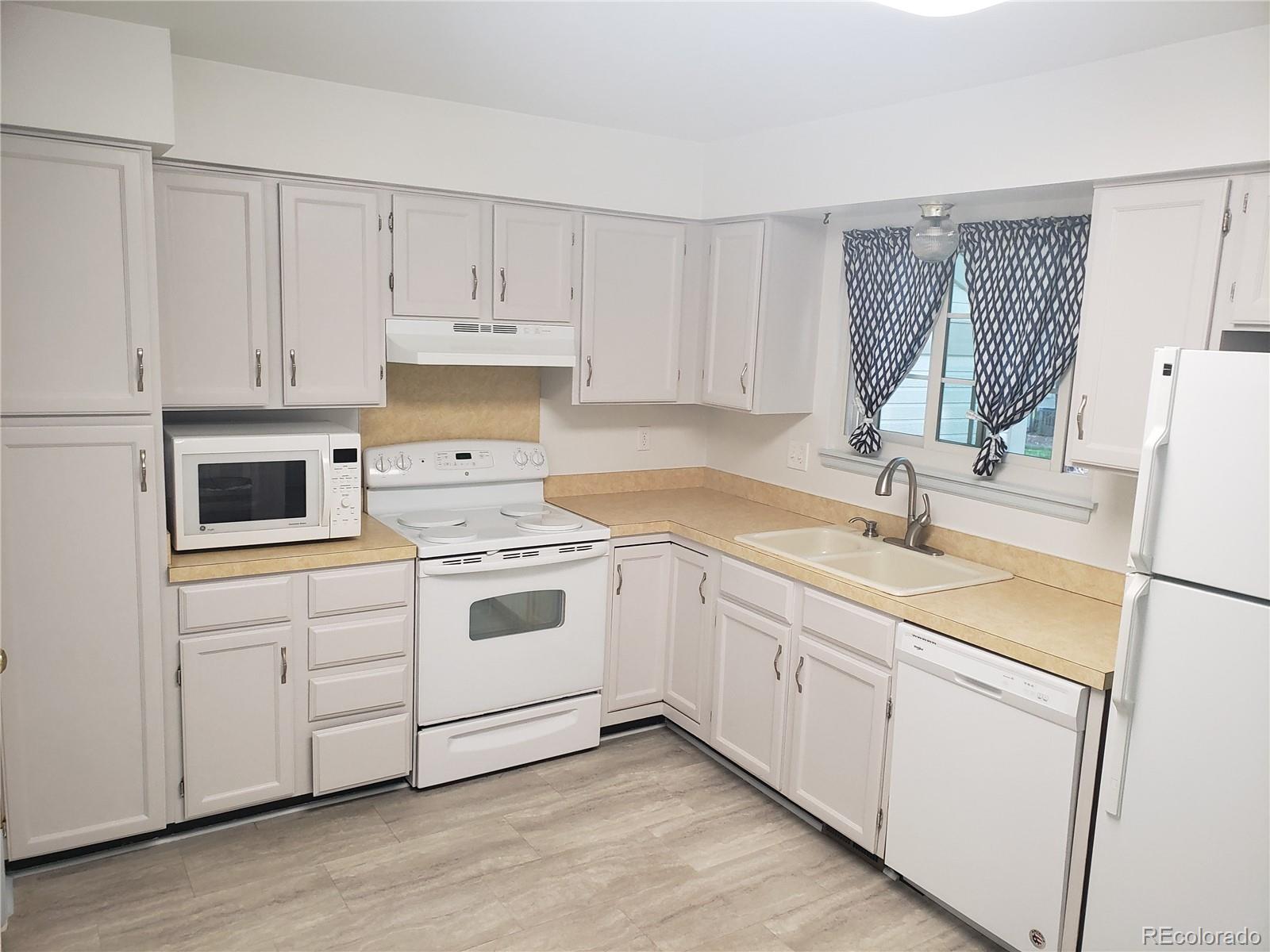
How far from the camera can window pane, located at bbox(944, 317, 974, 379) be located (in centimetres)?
332

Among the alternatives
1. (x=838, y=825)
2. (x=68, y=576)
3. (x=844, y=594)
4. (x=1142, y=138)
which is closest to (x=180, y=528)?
(x=68, y=576)

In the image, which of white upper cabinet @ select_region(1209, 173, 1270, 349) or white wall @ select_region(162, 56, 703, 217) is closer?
white upper cabinet @ select_region(1209, 173, 1270, 349)

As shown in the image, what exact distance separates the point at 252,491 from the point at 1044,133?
2586 mm

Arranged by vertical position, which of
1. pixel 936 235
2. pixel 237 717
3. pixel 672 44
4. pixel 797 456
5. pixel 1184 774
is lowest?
pixel 237 717

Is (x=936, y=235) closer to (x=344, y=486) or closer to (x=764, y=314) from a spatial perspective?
(x=764, y=314)

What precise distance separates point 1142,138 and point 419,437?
264cm

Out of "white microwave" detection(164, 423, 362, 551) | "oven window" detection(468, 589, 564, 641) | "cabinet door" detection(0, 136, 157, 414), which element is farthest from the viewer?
"oven window" detection(468, 589, 564, 641)

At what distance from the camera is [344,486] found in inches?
121

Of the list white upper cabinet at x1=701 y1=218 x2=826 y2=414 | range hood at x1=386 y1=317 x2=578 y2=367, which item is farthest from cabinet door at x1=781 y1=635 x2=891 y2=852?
range hood at x1=386 y1=317 x2=578 y2=367

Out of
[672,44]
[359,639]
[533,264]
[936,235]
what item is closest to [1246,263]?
[936,235]

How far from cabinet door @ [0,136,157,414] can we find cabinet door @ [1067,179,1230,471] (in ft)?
8.46

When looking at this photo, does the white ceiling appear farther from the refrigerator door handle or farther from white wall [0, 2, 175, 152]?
the refrigerator door handle

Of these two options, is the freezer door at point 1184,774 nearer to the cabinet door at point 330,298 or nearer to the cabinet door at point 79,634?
the cabinet door at point 330,298

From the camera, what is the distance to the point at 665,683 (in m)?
3.79
